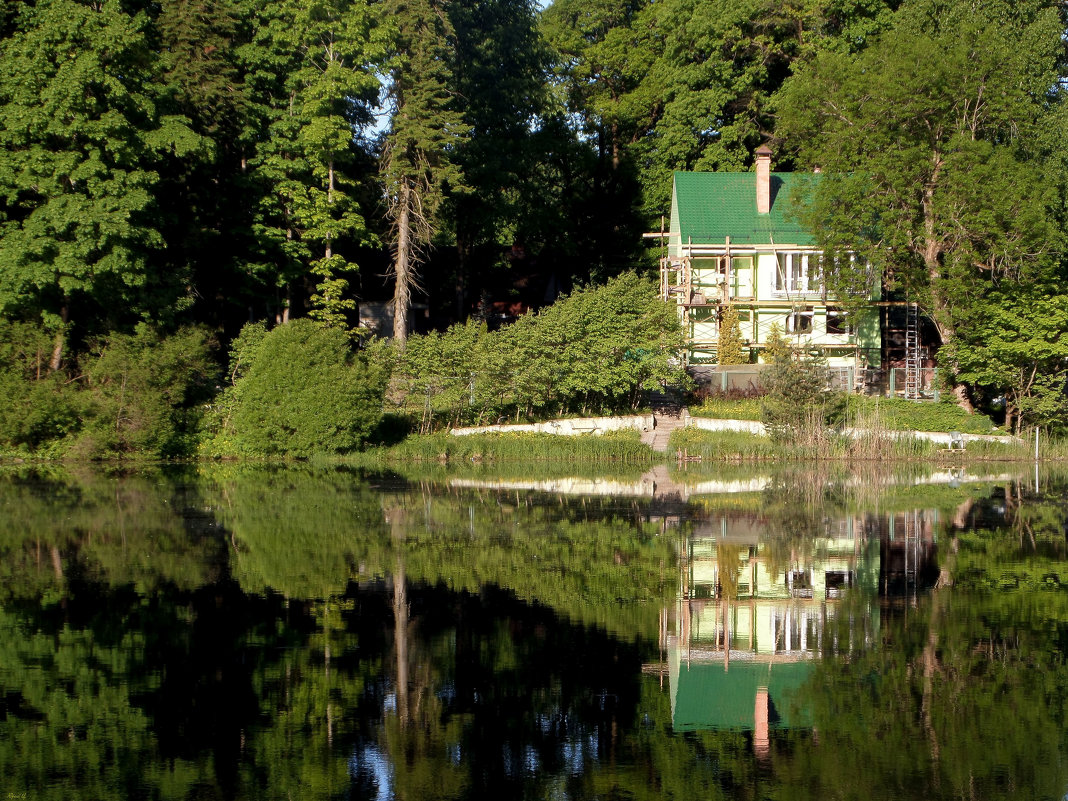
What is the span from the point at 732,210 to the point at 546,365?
13913 mm

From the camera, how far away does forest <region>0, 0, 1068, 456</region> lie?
34156 mm

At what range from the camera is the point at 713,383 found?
42.1m

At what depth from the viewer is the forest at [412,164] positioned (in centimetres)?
3416

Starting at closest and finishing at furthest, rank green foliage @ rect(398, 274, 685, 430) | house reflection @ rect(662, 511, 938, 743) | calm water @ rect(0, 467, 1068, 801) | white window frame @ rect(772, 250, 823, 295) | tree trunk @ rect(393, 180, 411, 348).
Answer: calm water @ rect(0, 467, 1068, 801) → house reflection @ rect(662, 511, 938, 743) → green foliage @ rect(398, 274, 685, 430) → tree trunk @ rect(393, 180, 411, 348) → white window frame @ rect(772, 250, 823, 295)

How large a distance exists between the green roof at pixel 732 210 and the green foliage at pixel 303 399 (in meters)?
17.0

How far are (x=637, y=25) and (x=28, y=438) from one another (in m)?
34.0

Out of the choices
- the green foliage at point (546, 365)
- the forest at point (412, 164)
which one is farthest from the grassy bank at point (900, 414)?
the green foliage at point (546, 365)

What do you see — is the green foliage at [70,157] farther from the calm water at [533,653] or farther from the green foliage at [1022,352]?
the green foliage at [1022,352]

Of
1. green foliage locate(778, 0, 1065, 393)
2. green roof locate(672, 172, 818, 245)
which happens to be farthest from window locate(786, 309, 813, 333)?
green foliage locate(778, 0, 1065, 393)

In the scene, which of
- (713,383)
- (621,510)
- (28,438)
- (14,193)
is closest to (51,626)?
(621,510)

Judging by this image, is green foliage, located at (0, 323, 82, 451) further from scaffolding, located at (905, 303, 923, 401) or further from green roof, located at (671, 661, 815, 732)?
scaffolding, located at (905, 303, 923, 401)

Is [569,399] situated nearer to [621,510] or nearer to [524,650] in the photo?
[621,510]

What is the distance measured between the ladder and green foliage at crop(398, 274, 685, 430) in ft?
31.7

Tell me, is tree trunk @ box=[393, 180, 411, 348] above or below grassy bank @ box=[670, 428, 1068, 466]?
above
